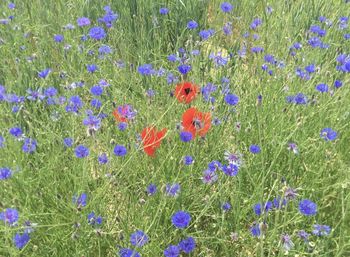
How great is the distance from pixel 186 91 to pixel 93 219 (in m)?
0.69

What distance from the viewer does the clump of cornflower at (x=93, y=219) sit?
4.78ft

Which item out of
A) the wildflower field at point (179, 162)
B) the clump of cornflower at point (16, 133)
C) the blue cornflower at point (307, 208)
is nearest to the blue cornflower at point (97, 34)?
the wildflower field at point (179, 162)

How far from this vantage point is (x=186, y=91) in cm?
188

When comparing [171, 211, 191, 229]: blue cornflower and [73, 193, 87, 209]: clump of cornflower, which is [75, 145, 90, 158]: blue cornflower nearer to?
[73, 193, 87, 209]: clump of cornflower

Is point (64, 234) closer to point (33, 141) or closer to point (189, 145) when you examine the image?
point (33, 141)

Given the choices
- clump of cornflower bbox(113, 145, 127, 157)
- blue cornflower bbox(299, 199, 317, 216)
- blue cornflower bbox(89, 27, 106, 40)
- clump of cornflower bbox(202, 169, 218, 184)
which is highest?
blue cornflower bbox(89, 27, 106, 40)

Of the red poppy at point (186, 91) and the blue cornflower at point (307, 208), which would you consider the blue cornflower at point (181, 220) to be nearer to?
the blue cornflower at point (307, 208)

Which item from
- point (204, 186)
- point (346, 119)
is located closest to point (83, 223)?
point (204, 186)

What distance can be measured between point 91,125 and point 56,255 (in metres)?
0.46

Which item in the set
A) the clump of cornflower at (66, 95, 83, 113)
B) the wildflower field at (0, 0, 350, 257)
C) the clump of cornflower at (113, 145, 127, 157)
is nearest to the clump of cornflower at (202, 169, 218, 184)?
the wildflower field at (0, 0, 350, 257)

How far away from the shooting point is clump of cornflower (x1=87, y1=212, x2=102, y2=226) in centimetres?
146

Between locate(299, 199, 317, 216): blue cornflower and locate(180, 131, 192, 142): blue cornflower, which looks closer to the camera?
locate(299, 199, 317, 216): blue cornflower

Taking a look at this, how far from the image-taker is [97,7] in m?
3.02

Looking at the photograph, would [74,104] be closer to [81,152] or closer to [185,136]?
[81,152]
